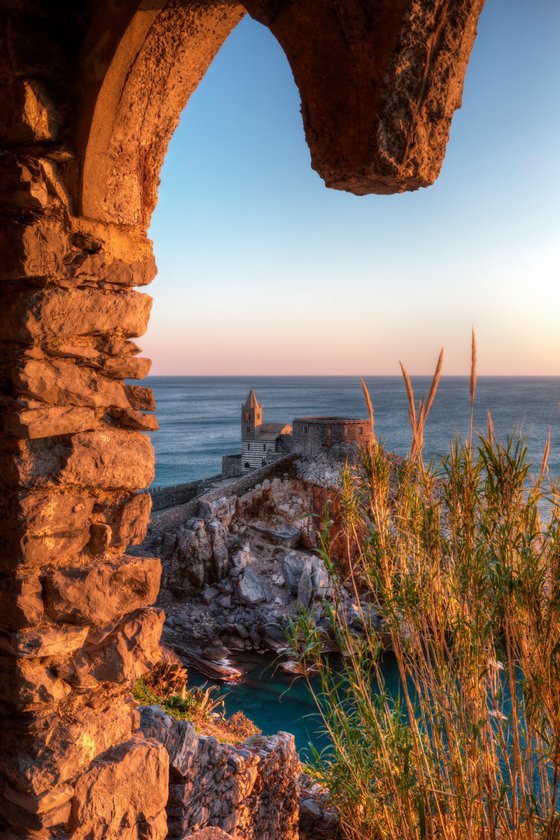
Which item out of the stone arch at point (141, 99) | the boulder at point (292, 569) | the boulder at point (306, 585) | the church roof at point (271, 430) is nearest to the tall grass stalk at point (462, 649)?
the stone arch at point (141, 99)

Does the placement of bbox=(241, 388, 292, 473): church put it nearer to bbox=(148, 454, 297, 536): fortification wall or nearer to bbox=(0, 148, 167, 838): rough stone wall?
bbox=(148, 454, 297, 536): fortification wall

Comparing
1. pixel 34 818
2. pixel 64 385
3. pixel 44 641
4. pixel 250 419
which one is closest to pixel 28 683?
pixel 44 641

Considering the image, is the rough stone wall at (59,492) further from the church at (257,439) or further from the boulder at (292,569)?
the church at (257,439)

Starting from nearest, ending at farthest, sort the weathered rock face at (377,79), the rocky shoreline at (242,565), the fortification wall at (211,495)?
the weathered rock face at (377,79), the rocky shoreline at (242,565), the fortification wall at (211,495)

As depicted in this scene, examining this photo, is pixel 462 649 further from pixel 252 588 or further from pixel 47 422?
pixel 252 588

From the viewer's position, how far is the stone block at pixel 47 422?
210cm

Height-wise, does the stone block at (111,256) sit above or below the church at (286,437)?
above

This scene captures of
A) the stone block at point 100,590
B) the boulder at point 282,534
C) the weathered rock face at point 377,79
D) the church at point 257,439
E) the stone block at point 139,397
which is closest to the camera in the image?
the weathered rock face at point 377,79

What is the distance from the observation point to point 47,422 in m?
2.14

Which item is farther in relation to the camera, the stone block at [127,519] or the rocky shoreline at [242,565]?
the rocky shoreline at [242,565]

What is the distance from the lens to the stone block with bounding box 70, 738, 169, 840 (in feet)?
7.20

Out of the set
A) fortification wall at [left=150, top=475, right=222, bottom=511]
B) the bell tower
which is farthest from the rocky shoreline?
the bell tower

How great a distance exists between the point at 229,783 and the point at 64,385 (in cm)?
381

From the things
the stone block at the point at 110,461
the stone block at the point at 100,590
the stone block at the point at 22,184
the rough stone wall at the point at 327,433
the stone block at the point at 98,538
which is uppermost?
the stone block at the point at 22,184
